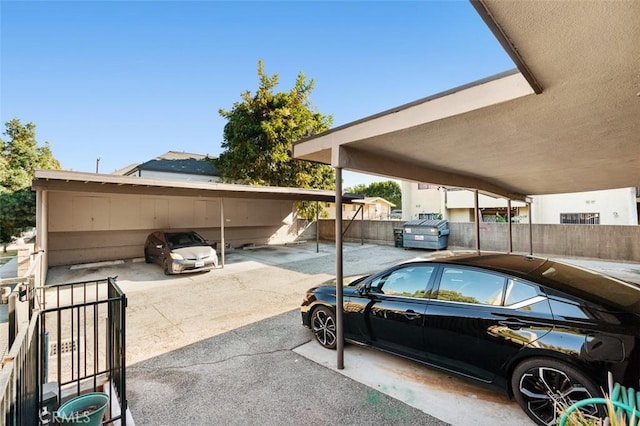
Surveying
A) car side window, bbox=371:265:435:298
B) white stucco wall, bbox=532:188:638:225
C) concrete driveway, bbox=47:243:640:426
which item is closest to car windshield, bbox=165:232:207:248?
concrete driveway, bbox=47:243:640:426

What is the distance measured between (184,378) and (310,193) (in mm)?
8401

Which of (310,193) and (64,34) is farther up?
(64,34)

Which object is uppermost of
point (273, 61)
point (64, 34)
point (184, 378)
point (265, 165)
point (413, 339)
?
point (273, 61)

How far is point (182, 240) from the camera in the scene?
9.27 meters

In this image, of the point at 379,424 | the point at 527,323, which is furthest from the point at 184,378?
the point at 527,323

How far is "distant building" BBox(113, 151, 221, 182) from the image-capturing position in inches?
704

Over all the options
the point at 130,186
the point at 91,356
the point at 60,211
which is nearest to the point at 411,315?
the point at 91,356

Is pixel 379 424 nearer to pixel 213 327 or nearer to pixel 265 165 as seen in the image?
pixel 213 327

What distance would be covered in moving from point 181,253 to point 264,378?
6340mm

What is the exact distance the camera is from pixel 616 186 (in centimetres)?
761

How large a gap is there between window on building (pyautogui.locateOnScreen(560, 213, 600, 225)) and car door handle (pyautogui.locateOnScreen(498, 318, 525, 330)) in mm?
18258

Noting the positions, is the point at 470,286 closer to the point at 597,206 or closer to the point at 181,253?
the point at 181,253

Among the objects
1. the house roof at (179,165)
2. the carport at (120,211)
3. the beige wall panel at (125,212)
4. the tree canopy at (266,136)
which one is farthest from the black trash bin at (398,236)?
the house roof at (179,165)

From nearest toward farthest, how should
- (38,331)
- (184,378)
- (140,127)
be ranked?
(38,331)
(184,378)
(140,127)
